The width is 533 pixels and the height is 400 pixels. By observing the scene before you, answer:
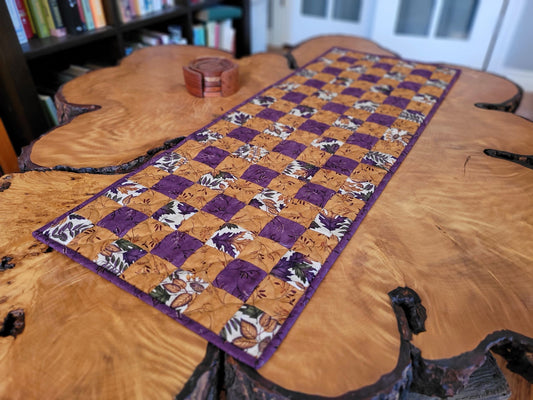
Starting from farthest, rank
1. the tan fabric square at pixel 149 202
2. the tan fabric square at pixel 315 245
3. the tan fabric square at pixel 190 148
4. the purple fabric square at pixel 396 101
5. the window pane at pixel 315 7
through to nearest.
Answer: the window pane at pixel 315 7
the purple fabric square at pixel 396 101
the tan fabric square at pixel 190 148
the tan fabric square at pixel 149 202
the tan fabric square at pixel 315 245

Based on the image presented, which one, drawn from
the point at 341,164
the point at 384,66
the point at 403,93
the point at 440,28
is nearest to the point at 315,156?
the point at 341,164

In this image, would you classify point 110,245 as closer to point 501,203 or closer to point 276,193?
point 276,193

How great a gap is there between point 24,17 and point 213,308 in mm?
1831

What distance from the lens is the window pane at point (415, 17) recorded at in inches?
126

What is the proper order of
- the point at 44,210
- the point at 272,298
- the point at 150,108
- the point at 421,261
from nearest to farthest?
the point at 272,298, the point at 421,261, the point at 44,210, the point at 150,108

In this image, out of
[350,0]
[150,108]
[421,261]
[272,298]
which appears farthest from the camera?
[350,0]

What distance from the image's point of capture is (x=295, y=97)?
1572 mm

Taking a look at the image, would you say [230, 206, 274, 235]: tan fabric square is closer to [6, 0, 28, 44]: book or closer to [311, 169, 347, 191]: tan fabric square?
[311, 169, 347, 191]: tan fabric square

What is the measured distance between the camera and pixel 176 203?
101 cm

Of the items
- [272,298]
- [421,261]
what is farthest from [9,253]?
[421,261]

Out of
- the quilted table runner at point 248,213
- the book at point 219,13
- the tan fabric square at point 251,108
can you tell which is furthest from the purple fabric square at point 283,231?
the book at point 219,13

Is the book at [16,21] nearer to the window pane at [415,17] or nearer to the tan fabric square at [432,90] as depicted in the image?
the tan fabric square at [432,90]

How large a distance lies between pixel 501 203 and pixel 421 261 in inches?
14.7

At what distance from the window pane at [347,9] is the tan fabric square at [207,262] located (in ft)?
11.1
